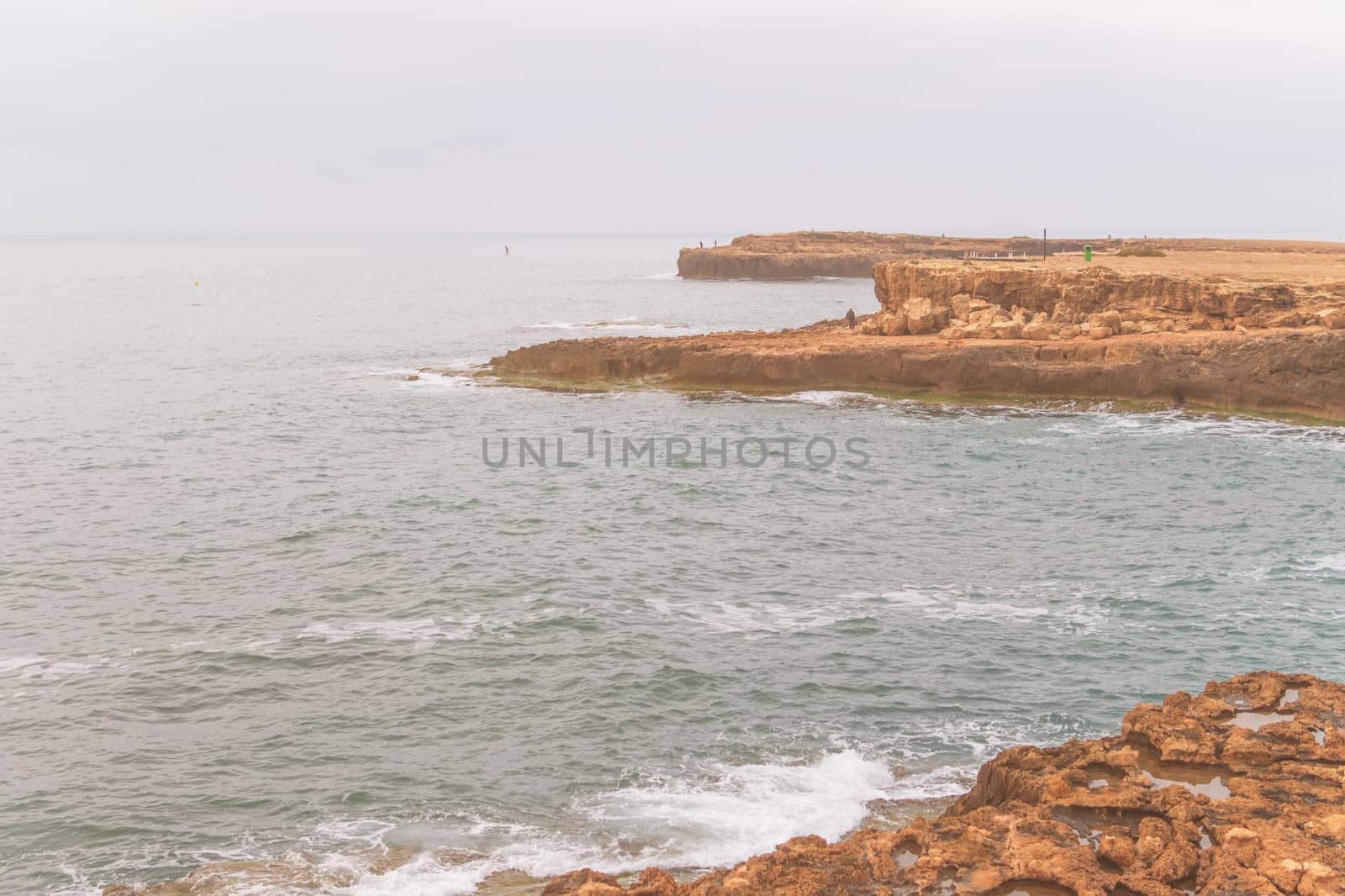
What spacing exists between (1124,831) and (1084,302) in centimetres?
4211

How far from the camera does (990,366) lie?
48250 mm

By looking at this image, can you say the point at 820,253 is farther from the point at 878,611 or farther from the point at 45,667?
the point at 45,667

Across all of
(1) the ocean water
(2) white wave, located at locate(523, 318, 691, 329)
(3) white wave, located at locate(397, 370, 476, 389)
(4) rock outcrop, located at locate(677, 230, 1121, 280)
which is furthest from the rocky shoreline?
(4) rock outcrop, located at locate(677, 230, 1121, 280)

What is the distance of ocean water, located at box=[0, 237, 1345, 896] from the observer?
55.8 ft

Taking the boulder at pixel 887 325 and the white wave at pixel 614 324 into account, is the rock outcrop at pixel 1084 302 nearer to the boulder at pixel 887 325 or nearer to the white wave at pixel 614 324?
the boulder at pixel 887 325

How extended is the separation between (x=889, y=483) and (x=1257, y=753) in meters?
21.1

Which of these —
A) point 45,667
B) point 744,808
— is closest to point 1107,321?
point 744,808

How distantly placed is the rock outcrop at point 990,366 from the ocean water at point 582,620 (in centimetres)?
219

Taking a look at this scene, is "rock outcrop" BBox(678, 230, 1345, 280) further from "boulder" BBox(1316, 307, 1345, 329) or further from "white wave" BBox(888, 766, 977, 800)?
"white wave" BBox(888, 766, 977, 800)

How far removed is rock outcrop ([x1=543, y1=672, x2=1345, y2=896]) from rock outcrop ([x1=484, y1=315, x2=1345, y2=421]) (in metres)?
30.8

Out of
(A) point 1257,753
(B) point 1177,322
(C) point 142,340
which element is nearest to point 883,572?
(A) point 1257,753

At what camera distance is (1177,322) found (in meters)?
49.3

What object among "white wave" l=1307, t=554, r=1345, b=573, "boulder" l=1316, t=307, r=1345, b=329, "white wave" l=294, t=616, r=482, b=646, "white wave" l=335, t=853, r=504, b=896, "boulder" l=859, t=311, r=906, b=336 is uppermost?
"boulder" l=1316, t=307, r=1345, b=329

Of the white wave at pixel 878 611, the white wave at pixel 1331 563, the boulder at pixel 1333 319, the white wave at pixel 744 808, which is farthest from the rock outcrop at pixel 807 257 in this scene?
the white wave at pixel 744 808
